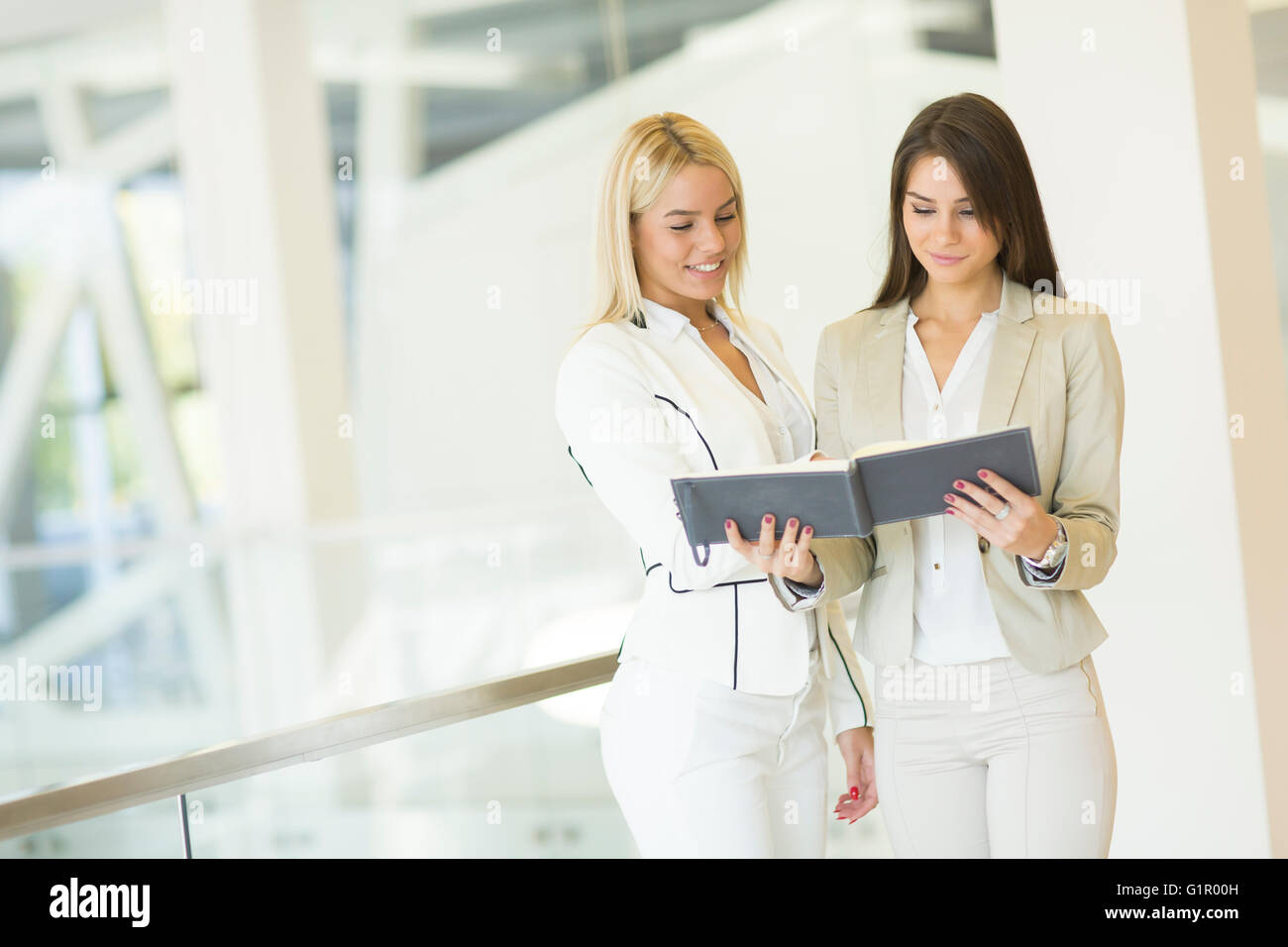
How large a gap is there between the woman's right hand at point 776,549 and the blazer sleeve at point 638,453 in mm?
94

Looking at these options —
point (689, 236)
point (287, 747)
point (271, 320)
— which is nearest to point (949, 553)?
point (689, 236)

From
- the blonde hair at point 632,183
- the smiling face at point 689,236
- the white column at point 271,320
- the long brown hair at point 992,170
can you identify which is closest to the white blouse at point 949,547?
the long brown hair at point 992,170

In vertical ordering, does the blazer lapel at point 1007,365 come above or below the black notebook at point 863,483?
above

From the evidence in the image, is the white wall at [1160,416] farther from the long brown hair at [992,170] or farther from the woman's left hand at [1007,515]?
the woman's left hand at [1007,515]

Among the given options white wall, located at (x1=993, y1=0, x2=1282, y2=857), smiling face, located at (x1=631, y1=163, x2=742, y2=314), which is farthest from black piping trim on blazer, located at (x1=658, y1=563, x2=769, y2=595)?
white wall, located at (x1=993, y1=0, x2=1282, y2=857)

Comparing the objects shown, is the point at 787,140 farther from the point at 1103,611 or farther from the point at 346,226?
the point at 1103,611

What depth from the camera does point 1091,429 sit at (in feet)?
6.08

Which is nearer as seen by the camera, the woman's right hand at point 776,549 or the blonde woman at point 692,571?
the woman's right hand at point 776,549

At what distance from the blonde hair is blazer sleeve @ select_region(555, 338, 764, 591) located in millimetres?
122

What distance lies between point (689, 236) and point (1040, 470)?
2.16ft

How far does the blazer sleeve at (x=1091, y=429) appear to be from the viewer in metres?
1.84

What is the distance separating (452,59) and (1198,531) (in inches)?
256

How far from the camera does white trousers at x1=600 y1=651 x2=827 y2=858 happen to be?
1.84 metres

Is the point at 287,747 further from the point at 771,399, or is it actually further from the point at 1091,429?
the point at 1091,429
